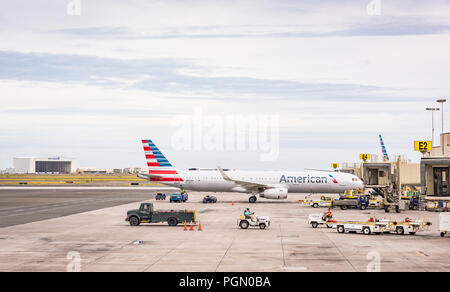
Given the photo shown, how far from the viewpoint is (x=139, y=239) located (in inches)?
1329

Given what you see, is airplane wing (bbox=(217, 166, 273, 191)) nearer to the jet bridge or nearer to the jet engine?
the jet engine

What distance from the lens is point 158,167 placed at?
77.9m

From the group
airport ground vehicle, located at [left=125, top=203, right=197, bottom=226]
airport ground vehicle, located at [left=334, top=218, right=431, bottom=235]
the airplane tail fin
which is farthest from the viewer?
the airplane tail fin

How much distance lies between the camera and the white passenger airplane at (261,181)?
73.0m

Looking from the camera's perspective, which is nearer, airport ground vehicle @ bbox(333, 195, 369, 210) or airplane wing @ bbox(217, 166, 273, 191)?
airport ground vehicle @ bbox(333, 195, 369, 210)

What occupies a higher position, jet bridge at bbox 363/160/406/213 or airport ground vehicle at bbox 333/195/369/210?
jet bridge at bbox 363/160/406/213

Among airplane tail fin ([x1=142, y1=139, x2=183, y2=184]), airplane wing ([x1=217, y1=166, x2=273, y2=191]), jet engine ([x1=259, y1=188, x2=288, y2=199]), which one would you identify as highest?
airplane tail fin ([x1=142, y1=139, x2=183, y2=184])

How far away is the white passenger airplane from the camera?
7300cm

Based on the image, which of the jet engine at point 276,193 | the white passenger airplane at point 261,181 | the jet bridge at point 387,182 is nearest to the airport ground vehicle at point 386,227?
the jet bridge at point 387,182

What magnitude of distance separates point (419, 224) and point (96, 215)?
32.5 m

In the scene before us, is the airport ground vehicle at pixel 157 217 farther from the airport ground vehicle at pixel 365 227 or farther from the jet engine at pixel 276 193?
the jet engine at pixel 276 193

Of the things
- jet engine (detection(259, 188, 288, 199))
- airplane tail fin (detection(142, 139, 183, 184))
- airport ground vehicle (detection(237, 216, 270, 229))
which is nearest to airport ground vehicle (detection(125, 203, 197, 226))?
airport ground vehicle (detection(237, 216, 270, 229))

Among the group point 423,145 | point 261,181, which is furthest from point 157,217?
point 261,181
